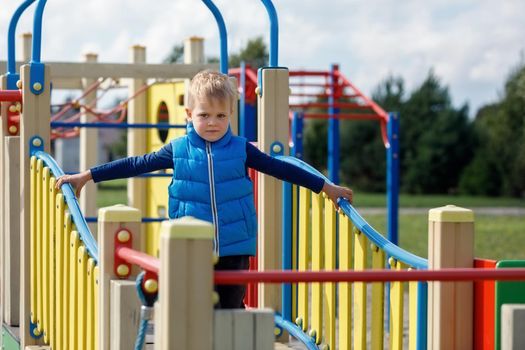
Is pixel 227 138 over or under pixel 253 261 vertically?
over

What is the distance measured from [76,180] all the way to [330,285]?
1.12 metres

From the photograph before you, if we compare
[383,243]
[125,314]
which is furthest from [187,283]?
[383,243]

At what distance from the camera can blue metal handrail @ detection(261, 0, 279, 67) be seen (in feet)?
17.1

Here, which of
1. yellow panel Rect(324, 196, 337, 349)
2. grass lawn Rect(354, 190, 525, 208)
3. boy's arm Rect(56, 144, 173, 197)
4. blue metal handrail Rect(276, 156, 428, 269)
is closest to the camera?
blue metal handrail Rect(276, 156, 428, 269)

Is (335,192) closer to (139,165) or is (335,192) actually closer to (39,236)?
(139,165)

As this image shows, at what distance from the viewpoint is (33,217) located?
4895 millimetres

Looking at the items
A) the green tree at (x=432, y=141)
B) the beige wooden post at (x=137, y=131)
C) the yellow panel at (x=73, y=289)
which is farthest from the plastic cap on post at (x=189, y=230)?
the green tree at (x=432, y=141)

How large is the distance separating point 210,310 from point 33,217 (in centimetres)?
256

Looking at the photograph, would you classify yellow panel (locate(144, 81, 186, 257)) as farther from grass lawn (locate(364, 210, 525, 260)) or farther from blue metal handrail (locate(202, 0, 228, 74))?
grass lawn (locate(364, 210, 525, 260))

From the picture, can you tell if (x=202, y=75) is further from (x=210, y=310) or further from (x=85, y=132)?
(x=85, y=132)

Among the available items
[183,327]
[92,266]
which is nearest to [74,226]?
[92,266]

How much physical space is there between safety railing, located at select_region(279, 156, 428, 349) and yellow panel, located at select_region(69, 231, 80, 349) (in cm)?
101

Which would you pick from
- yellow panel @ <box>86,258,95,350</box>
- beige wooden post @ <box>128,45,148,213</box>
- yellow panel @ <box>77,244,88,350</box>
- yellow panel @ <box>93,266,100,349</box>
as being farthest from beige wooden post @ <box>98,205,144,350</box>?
beige wooden post @ <box>128,45,148,213</box>

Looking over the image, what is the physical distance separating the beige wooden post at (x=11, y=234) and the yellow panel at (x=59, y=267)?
1295mm
